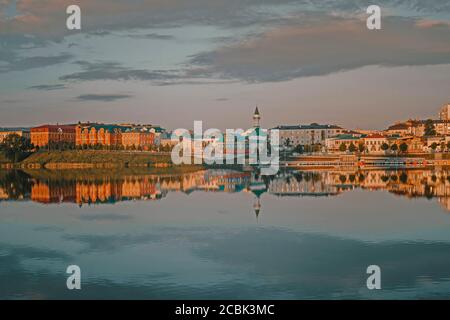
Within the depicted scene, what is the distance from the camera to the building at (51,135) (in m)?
86.6

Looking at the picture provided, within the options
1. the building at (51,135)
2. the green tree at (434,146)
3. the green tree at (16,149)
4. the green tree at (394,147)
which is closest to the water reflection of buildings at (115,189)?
the green tree at (16,149)

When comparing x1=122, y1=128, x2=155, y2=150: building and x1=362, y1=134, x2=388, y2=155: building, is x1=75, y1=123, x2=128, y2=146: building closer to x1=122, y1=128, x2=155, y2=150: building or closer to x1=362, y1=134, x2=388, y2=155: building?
x1=122, y1=128, x2=155, y2=150: building

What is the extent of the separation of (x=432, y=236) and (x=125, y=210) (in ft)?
38.5

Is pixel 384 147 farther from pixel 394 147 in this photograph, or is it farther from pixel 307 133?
pixel 307 133

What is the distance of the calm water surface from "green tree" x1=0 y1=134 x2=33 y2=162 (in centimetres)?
3973

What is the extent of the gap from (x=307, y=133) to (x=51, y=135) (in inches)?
1756

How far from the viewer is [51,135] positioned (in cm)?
8700

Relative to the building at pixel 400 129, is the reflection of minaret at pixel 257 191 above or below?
below

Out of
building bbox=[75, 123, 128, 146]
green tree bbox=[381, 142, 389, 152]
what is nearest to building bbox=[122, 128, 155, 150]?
building bbox=[75, 123, 128, 146]

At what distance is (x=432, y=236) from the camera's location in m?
16.6

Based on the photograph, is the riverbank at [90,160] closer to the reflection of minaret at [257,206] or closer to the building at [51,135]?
the building at [51,135]

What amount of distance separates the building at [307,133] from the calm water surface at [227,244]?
253 feet

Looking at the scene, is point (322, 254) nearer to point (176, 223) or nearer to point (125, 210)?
point (176, 223)

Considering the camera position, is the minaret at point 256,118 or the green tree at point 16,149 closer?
the green tree at point 16,149
